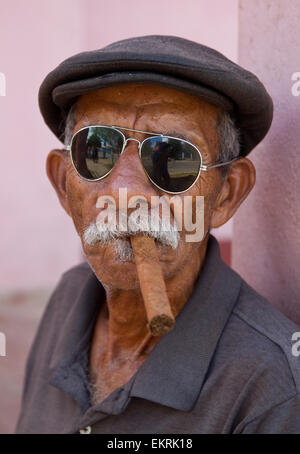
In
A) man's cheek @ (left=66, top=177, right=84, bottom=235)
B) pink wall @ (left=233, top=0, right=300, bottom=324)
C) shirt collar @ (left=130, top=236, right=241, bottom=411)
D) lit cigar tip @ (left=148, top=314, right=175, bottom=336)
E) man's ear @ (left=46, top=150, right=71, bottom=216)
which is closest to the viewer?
lit cigar tip @ (left=148, top=314, right=175, bottom=336)

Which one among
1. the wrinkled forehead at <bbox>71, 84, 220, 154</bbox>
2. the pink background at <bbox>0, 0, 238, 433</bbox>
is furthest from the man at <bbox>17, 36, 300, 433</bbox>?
the pink background at <bbox>0, 0, 238, 433</bbox>

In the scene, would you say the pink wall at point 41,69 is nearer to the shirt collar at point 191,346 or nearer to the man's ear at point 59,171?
the man's ear at point 59,171

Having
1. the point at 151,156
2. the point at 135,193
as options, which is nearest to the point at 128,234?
the point at 135,193

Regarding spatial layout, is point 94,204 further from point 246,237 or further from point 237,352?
point 246,237

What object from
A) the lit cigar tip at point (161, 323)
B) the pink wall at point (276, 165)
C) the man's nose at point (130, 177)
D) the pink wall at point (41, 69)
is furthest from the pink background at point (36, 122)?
the lit cigar tip at point (161, 323)

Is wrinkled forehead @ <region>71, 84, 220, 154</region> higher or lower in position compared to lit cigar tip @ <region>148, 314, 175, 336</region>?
higher

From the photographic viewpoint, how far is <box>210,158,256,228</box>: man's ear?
83.7 inches

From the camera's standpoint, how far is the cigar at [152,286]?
4.66 ft

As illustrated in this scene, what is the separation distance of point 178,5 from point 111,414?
2.82 metres

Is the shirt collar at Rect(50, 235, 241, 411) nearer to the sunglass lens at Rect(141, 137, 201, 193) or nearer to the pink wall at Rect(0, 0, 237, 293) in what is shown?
the sunglass lens at Rect(141, 137, 201, 193)

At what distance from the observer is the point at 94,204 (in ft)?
6.43

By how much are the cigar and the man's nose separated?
0.14 meters
